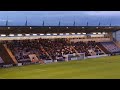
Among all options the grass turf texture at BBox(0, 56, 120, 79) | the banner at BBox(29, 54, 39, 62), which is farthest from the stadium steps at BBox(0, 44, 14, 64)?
the grass turf texture at BBox(0, 56, 120, 79)

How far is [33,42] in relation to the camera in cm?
2894

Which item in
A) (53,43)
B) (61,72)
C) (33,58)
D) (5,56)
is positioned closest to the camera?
(61,72)

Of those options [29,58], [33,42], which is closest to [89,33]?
[33,42]

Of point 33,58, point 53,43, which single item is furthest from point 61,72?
point 53,43

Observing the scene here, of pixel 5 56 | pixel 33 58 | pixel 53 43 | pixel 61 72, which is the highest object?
pixel 53 43

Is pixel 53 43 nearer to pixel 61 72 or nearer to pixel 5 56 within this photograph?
pixel 5 56

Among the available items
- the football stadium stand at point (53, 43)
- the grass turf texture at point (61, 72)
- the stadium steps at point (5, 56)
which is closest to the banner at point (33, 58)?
the football stadium stand at point (53, 43)

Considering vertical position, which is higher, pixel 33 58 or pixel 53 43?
pixel 53 43

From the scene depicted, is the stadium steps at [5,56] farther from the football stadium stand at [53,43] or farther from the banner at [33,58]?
the banner at [33,58]

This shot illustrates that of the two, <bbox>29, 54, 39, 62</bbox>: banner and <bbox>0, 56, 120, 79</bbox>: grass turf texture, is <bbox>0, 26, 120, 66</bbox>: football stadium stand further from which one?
<bbox>0, 56, 120, 79</bbox>: grass turf texture
